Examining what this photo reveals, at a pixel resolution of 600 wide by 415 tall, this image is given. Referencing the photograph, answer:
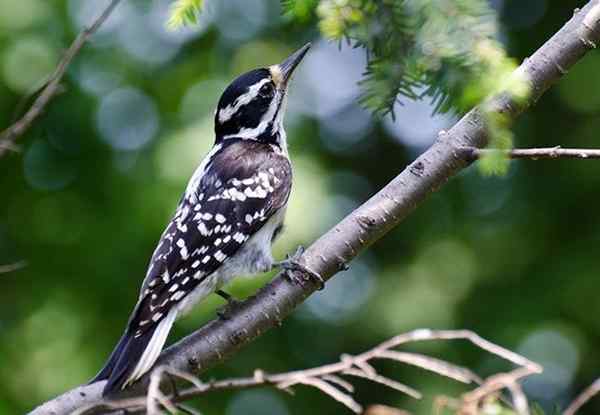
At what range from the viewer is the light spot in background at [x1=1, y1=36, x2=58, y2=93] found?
530cm

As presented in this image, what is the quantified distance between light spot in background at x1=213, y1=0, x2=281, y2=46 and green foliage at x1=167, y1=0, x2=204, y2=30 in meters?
3.27

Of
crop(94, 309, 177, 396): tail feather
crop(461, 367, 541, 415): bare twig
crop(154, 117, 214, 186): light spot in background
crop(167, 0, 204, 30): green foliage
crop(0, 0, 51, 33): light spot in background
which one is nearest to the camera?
crop(461, 367, 541, 415): bare twig

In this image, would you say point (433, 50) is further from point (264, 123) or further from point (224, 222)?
point (264, 123)

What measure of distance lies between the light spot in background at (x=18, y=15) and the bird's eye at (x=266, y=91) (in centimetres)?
188

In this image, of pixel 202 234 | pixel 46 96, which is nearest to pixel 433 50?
pixel 46 96

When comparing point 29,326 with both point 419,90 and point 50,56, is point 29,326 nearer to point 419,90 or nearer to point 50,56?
point 50,56

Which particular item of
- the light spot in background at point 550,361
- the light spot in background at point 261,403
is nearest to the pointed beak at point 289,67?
the light spot in background at point 550,361

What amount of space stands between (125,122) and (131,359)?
291 centimetres

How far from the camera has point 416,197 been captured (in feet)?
9.28

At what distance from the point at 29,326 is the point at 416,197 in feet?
9.58

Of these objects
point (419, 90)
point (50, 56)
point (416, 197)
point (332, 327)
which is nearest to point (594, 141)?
point (332, 327)

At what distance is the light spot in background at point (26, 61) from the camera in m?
5.30

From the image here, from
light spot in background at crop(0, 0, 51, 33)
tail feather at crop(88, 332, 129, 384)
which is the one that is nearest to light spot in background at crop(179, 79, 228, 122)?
light spot in background at crop(0, 0, 51, 33)

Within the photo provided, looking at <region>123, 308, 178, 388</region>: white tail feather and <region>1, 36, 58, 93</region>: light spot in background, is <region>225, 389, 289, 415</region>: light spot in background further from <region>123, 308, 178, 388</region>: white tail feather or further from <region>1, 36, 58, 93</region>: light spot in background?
<region>123, 308, 178, 388</region>: white tail feather
